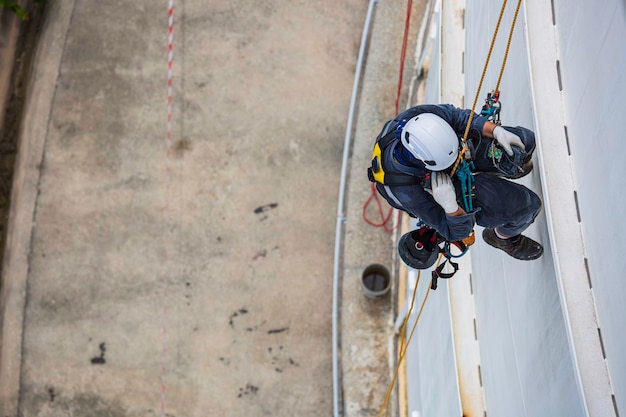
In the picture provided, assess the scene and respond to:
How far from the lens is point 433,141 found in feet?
13.1

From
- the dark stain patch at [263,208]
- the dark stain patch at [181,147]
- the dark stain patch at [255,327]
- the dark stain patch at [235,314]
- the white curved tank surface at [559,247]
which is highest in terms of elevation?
the dark stain patch at [181,147]

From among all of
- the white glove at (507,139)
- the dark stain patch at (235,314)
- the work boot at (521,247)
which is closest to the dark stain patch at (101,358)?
the dark stain patch at (235,314)

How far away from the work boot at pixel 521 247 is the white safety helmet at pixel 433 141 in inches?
31.3

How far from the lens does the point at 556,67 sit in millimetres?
4172

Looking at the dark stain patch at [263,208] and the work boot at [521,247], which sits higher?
the dark stain patch at [263,208]

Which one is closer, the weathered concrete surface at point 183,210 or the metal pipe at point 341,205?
the metal pipe at point 341,205

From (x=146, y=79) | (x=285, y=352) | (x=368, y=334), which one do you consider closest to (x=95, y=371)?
(x=285, y=352)

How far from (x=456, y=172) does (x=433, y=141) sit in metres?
0.39

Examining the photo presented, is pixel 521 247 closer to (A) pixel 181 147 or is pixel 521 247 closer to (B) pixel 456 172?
(B) pixel 456 172

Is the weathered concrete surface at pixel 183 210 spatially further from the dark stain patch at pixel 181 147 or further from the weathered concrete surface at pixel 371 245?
the weathered concrete surface at pixel 371 245

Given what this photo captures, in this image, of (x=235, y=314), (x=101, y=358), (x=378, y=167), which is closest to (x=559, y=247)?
(x=378, y=167)

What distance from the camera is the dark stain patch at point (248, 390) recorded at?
894 cm

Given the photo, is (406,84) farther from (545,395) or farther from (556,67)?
(545,395)

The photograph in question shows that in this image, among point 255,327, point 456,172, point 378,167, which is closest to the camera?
point 456,172
